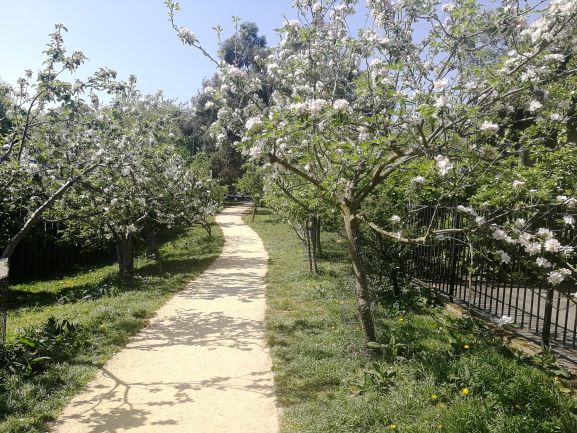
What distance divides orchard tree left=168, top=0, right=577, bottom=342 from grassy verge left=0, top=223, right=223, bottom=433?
313 cm

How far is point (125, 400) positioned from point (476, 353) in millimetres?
3690

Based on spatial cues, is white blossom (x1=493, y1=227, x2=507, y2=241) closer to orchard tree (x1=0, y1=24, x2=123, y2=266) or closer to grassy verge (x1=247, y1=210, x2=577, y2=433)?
grassy verge (x1=247, y1=210, x2=577, y2=433)

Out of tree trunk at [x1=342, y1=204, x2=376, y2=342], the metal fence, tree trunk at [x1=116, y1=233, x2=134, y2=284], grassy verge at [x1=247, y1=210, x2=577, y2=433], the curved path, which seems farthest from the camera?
tree trunk at [x1=116, y1=233, x2=134, y2=284]

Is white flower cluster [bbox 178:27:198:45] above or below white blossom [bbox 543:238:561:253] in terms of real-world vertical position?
above

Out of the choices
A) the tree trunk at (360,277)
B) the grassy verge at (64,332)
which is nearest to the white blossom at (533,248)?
the tree trunk at (360,277)

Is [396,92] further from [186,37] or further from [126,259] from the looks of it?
[126,259]

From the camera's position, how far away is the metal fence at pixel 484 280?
5508 mm

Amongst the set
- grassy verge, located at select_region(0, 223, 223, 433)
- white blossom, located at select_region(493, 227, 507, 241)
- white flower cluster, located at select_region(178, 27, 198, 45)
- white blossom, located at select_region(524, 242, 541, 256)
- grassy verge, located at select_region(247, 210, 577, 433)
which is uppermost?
white flower cluster, located at select_region(178, 27, 198, 45)

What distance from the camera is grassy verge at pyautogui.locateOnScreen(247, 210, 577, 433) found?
3715 millimetres

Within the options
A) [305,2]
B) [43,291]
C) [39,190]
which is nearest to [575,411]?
[305,2]

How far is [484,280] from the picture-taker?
7375mm

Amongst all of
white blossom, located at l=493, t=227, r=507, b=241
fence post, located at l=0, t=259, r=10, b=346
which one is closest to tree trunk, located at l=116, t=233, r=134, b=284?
fence post, located at l=0, t=259, r=10, b=346

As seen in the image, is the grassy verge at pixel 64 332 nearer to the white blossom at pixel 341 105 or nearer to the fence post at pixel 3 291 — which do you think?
the fence post at pixel 3 291

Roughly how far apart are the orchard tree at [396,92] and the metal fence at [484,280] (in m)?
1.26
